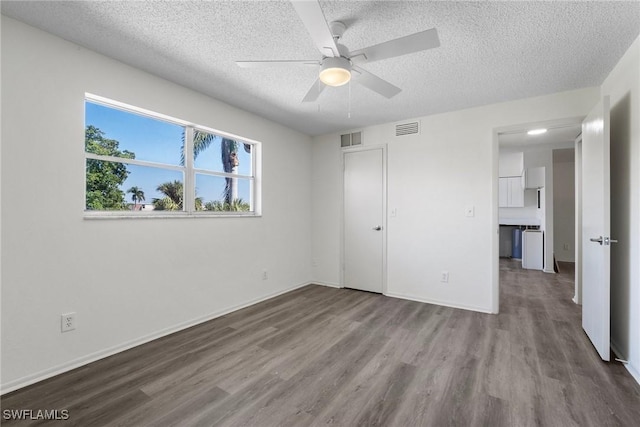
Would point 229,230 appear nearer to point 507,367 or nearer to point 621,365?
point 507,367

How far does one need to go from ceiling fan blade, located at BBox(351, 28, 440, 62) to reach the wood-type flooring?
2147mm

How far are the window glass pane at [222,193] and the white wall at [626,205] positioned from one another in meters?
3.70

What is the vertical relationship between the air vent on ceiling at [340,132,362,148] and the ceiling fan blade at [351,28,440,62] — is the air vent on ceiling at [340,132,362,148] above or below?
above

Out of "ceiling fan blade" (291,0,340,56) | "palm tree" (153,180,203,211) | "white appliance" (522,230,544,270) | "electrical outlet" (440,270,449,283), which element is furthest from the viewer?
"white appliance" (522,230,544,270)

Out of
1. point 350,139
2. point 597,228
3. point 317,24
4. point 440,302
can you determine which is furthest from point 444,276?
point 317,24

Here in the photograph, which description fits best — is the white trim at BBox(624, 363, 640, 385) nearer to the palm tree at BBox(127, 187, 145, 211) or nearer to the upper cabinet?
the palm tree at BBox(127, 187, 145, 211)

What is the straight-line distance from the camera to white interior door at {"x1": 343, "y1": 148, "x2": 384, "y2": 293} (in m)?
4.20

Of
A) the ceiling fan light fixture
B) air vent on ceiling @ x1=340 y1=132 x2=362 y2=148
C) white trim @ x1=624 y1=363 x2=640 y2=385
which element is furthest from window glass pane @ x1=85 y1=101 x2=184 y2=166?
white trim @ x1=624 y1=363 x2=640 y2=385

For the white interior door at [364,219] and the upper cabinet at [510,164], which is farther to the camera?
the upper cabinet at [510,164]

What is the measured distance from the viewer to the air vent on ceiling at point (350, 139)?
4.35m

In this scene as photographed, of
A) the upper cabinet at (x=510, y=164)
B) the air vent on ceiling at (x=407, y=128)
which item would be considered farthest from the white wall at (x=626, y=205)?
the upper cabinet at (x=510, y=164)

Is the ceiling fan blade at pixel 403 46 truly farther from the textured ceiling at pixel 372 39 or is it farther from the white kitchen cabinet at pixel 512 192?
Result: the white kitchen cabinet at pixel 512 192

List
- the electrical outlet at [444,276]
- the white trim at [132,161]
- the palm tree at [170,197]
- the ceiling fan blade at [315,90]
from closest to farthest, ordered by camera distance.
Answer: the ceiling fan blade at [315,90]
the white trim at [132,161]
the palm tree at [170,197]
the electrical outlet at [444,276]

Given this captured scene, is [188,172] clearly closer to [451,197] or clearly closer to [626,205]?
[451,197]
